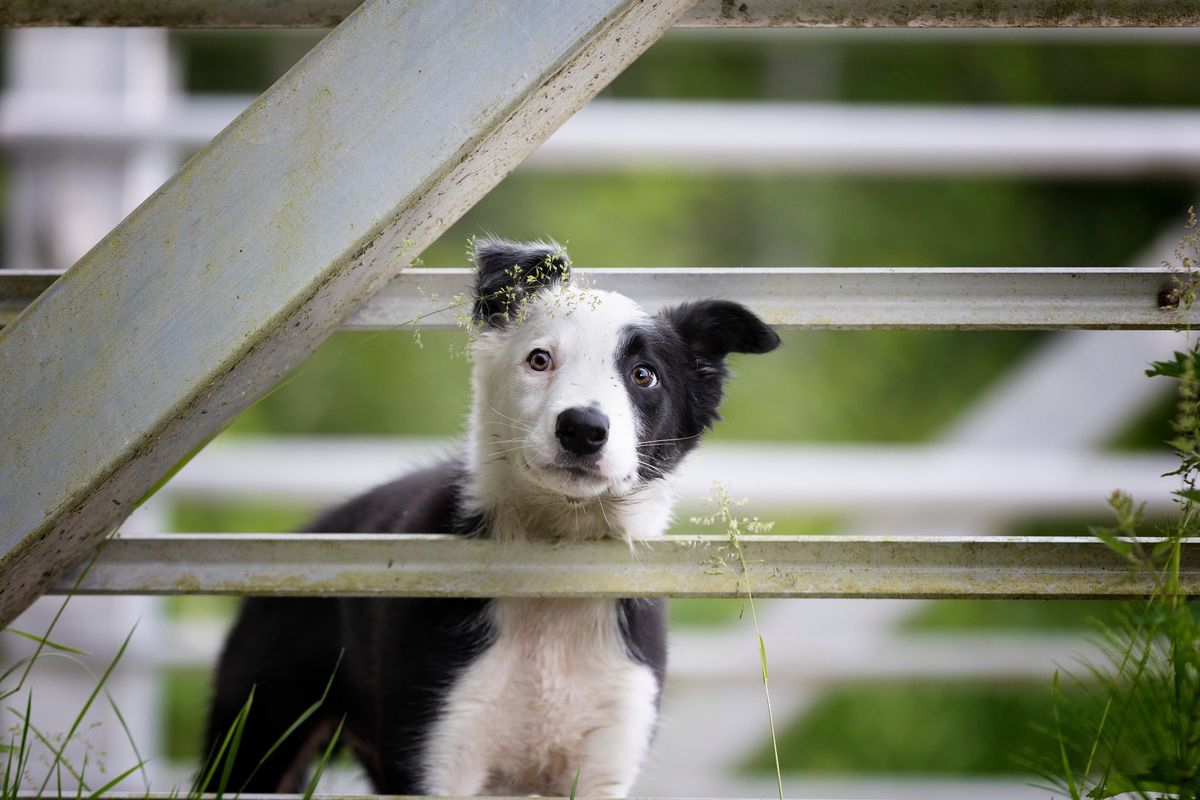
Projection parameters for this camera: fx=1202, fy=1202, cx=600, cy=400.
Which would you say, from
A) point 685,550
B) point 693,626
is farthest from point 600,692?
point 693,626

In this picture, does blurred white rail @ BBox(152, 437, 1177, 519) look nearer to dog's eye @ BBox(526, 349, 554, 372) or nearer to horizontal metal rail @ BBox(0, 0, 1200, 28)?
dog's eye @ BBox(526, 349, 554, 372)

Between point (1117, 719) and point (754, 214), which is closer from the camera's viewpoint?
point (1117, 719)

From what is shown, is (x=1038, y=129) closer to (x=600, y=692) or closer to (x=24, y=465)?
(x=600, y=692)

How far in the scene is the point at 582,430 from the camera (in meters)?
1.73

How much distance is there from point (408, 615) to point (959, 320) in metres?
1.03

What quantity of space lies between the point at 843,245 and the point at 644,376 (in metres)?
5.09

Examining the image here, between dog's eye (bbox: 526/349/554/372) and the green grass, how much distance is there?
4242 millimetres

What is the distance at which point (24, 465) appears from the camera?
136 cm

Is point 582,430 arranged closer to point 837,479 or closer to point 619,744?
point 619,744

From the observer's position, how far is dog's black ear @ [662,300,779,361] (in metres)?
1.85

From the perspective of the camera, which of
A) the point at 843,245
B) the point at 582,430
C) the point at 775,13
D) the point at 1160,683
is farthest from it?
the point at 843,245

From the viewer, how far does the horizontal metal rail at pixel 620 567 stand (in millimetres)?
1548

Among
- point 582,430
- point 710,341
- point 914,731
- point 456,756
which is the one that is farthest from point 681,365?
point 914,731

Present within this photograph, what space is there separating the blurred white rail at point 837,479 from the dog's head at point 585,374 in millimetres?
1590
